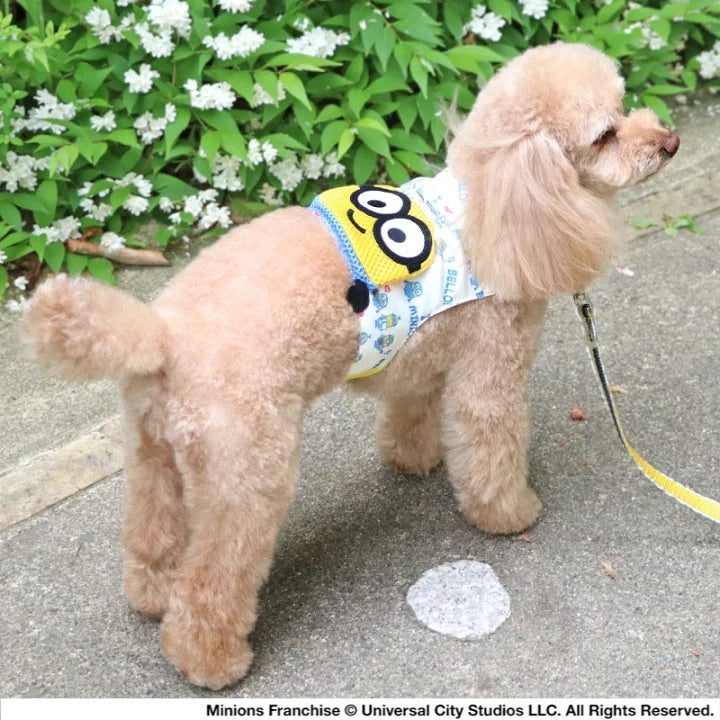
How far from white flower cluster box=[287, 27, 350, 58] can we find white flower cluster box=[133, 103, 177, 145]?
1.94 feet

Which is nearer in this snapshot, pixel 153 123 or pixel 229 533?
pixel 229 533

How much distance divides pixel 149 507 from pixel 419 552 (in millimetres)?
904

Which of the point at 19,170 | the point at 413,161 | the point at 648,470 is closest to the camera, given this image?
the point at 648,470

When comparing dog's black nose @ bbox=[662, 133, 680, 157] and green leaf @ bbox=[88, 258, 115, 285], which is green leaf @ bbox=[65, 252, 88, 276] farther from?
dog's black nose @ bbox=[662, 133, 680, 157]

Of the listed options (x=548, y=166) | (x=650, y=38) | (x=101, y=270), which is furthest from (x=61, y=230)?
(x=650, y=38)

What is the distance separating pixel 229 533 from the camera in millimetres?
2361

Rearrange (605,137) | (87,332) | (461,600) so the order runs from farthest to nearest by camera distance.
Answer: (461,600)
(605,137)
(87,332)

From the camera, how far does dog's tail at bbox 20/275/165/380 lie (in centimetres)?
206

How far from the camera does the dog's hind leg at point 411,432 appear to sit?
10.4 ft

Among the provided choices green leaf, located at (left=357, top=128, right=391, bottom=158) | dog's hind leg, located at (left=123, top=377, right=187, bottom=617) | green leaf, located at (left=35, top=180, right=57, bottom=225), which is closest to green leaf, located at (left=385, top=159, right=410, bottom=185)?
green leaf, located at (left=357, top=128, right=391, bottom=158)

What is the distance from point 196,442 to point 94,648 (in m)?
0.78

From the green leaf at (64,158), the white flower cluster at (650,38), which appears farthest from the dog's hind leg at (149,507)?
the white flower cluster at (650,38)

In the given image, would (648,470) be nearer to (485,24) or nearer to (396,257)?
(396,257)

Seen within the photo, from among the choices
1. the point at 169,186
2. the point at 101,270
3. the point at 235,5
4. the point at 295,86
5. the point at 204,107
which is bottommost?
the point at 101,270
